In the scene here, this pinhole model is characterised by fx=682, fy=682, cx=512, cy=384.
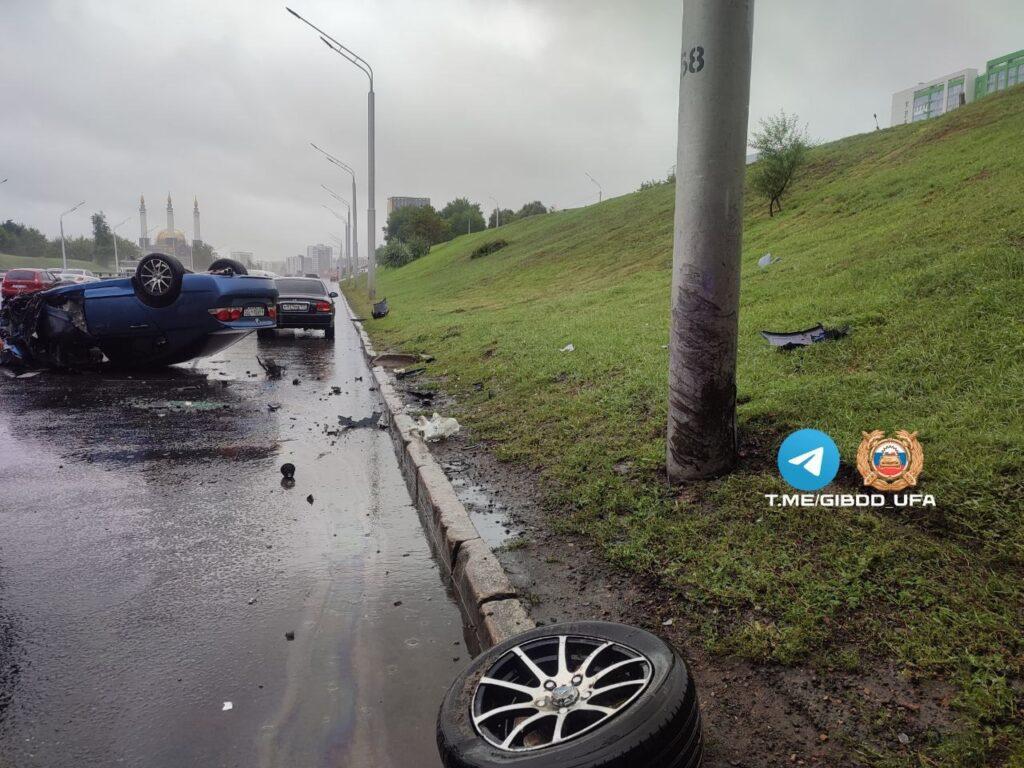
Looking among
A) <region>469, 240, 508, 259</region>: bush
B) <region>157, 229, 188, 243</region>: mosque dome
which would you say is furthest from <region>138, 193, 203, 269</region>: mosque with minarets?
<region>469, 240, 508, 259</region>: bush

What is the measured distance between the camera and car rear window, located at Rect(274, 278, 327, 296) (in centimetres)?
1904

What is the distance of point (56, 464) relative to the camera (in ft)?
19.5

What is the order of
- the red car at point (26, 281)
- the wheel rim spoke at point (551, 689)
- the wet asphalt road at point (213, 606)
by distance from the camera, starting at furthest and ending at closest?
the red car at point (26, 281) < the wet asphalt road at point (213, 606) < the wheel rim spoke at point (551, 689)

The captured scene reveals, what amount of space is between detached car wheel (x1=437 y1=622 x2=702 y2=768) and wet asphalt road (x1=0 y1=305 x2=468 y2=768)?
0.38 metres

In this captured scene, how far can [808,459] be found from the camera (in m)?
4.11

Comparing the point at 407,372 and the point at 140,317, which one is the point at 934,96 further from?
the point at 140,317

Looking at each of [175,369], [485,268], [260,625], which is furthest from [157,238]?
[260,625]

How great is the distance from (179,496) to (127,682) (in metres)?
2.58

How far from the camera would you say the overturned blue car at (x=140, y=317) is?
1029cm

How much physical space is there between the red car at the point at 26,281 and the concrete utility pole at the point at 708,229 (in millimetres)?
34322

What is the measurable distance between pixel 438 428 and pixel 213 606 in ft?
11.4

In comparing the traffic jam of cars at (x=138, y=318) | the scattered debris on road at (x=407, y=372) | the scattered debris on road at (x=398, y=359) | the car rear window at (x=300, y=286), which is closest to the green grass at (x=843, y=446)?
the scattered debris on road at (x=407, y=372)

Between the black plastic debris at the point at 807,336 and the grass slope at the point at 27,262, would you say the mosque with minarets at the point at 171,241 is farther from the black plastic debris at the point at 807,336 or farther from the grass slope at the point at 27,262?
the black plastic debris at the point at 807,336

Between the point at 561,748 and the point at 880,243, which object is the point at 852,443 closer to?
the point at 561,748
